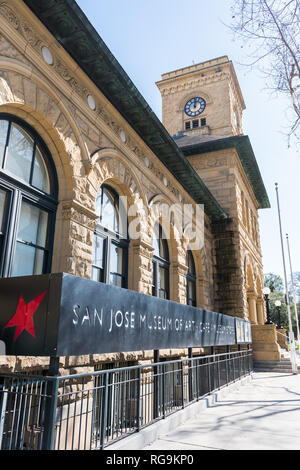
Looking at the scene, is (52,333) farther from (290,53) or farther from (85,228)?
(290,53)

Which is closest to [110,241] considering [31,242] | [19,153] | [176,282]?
[31,242]

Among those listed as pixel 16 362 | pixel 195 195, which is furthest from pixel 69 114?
pixel 195 195

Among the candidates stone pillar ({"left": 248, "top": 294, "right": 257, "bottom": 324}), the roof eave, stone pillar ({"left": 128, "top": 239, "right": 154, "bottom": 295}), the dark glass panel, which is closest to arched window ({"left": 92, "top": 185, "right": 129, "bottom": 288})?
stone pillar ({"left": 128, "top": 239, "right": 154, "bottom": 295})

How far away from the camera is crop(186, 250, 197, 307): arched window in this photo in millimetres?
14297

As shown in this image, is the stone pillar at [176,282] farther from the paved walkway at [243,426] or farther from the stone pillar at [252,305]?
the stone pillar at [252,305]

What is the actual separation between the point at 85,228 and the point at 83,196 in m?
0.67

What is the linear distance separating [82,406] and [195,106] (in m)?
26.0

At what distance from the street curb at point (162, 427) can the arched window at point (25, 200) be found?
2.96 metres

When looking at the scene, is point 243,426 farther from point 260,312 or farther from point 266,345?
point 260,312

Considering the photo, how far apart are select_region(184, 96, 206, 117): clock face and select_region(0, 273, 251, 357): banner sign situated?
23.9 metres

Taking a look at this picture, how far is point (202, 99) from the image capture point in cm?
2703

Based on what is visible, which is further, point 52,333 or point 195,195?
point 195,195

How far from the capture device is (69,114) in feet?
22.9

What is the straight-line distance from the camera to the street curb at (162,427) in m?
4.52
